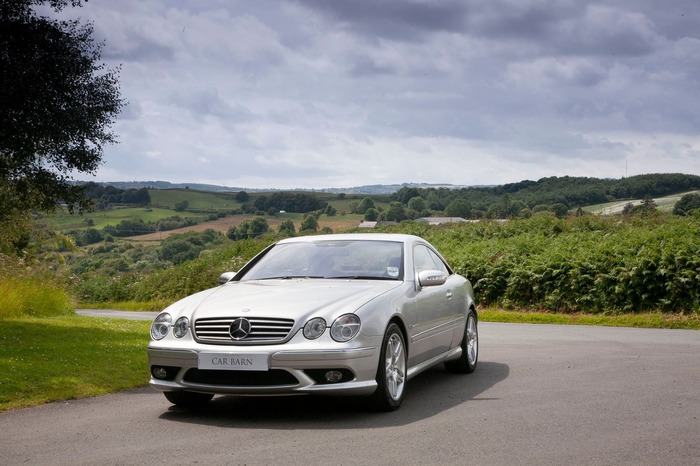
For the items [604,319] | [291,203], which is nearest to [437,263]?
[604,319]

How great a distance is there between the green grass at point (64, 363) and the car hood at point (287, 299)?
6.91 feet

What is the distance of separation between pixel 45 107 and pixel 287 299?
9421 millimetres

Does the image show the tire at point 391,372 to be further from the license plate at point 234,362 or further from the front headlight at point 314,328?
the license plate at point 234,362

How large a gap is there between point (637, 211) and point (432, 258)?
19.1 metres

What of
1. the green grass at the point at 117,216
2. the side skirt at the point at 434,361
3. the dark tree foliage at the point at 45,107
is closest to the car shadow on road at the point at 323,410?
the side skirt at the point at 434,361

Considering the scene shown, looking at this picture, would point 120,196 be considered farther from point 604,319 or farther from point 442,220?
point 604,319

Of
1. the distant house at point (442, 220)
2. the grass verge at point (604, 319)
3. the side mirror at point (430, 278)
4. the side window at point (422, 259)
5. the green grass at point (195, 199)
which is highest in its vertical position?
the green grass at point (195, 199)

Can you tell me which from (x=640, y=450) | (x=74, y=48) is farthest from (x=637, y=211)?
(x=640, y=450)

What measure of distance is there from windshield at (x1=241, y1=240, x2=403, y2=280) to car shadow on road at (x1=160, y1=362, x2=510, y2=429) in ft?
4.32

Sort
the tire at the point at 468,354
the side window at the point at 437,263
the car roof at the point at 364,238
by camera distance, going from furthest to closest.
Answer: the tire at the point at 468,354
the side window at the point at 437,263
the car roof at the point at 364,238

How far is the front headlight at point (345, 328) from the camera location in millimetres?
8461

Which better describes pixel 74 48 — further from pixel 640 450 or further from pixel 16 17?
pixel 640 450

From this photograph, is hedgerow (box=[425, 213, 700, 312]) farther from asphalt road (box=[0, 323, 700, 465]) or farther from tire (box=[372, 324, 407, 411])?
tire (box=[372, 324, 407, 411])

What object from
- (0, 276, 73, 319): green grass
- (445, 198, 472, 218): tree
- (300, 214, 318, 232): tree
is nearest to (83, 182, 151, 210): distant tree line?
(300, 214, 318, 232): tree
